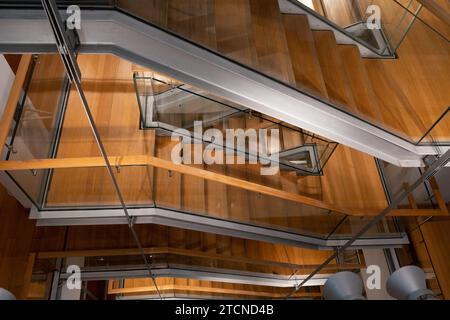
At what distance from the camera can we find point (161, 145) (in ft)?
12.2

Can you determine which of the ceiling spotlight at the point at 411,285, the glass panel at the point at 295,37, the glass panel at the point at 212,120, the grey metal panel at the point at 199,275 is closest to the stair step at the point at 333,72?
the glass panel at the point at 295,37

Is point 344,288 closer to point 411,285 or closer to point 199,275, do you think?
point 411,285

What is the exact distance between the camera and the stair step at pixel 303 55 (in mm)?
2421

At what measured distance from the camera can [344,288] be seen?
1762 mm

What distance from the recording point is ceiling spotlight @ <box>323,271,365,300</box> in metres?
1.75

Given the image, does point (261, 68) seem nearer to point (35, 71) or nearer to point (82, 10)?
point (82, 10)

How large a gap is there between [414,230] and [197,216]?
3.56m

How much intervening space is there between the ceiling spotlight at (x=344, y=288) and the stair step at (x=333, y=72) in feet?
3.97

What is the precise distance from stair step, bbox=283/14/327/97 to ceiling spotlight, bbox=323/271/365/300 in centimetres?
120

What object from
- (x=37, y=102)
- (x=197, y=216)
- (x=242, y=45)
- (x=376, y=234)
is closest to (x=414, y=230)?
(x=376, y=234)

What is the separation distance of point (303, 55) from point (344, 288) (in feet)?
6.23

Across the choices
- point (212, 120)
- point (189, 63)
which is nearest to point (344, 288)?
point (189, 63)

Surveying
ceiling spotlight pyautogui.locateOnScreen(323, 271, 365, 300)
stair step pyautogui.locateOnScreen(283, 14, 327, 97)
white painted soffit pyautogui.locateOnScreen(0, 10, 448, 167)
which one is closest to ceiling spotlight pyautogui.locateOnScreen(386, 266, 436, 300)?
ceiling spotlight pyautogui.locateOnScreen(323, 271, 365, 300)

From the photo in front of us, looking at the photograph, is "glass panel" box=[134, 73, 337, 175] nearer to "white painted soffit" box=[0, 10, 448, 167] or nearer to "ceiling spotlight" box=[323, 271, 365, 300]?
"white painted soffit" box=[0, 10, 448, 167]
